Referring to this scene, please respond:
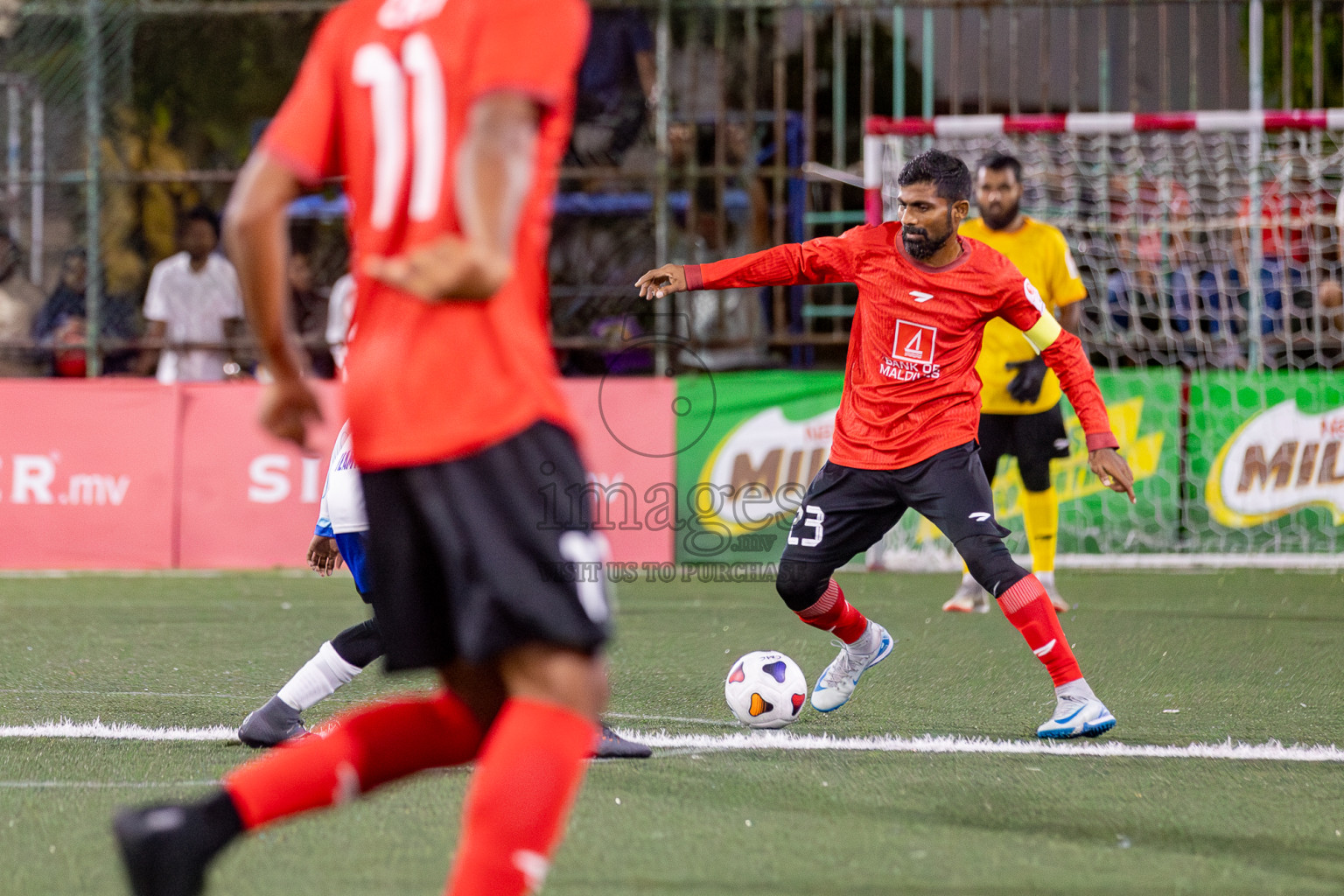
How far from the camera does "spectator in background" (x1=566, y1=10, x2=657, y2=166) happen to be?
11.8 m

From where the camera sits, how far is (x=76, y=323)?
470 inches

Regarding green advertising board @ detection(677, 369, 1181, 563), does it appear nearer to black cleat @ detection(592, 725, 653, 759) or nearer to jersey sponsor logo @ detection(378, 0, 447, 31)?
black cleat @ detection(592, 725, 653, 759)

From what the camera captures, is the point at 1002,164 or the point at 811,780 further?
the point at 1002,164

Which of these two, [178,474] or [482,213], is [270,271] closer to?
[482,213]

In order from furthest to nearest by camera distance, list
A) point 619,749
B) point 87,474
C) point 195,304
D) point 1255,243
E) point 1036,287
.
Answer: point 195,304 → point 1255,243 → point 87,474 → point 1036,287 → point 619,749

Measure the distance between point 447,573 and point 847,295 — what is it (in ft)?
33.8

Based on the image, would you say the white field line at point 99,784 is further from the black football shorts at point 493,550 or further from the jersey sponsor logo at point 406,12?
the jersey sponsor logo at point 406,12

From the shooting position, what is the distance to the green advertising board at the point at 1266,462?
1061 centimetres

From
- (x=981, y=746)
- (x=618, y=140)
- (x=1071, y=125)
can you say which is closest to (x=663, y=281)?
(x=981, y=746)

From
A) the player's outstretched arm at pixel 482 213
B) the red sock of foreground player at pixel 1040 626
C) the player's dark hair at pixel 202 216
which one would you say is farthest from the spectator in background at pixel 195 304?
the player's outstretched arm at pixel 482 213

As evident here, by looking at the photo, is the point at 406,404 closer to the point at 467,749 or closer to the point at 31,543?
the point at 467,749

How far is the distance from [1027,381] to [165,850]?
20.9 feet

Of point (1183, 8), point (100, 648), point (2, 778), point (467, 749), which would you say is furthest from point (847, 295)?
point (467, 749)

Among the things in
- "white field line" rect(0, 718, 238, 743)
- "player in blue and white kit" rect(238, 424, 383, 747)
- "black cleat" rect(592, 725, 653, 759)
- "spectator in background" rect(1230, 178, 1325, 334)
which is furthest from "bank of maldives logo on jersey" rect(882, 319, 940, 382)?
"spectator in background" rect(1230, 178, 1325, 334)
